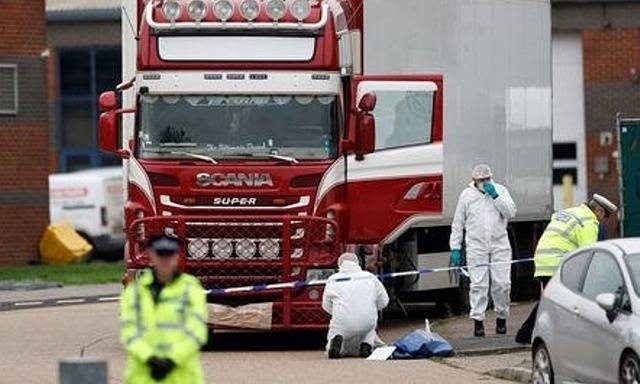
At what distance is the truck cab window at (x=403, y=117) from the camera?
2386 centimetres

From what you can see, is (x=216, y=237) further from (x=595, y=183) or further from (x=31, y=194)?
(x=595, y=183)

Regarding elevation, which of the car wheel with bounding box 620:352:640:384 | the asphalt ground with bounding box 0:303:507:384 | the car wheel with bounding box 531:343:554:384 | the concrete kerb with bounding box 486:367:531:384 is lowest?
the asphalt ground with bounding box 0:303:507:384

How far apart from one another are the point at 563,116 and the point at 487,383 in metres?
38.6

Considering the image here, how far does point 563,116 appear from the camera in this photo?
57125 millimetres

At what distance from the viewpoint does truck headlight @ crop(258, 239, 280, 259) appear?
22531 millimetres

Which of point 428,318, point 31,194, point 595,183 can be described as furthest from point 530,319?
point 595,183

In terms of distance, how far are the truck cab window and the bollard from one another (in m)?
13.1

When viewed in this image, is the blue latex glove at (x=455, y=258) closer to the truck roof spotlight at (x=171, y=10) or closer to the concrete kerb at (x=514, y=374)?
the concrete kerb at (x=514, y=374)

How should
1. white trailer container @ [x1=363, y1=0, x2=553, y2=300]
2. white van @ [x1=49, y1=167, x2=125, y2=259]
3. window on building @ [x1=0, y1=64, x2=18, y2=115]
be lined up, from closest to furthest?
1. white trailer container @ [x1=363, y1=0, x2=553, y2=300]
2. window on building @ [x1=0, y1=64, x2=18, y2=115]
3. white van @ [x1=49, y1=167, x2=125, y2=259]

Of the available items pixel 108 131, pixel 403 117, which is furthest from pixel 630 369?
pixel 108 131

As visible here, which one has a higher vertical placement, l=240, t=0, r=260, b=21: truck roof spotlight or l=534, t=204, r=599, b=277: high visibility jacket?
l=240, t=0, r=260, b=21: truck roof spotlight

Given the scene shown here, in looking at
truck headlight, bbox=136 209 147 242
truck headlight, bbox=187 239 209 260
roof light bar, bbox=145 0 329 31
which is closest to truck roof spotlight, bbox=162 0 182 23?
roof light bar, bbox=145 0 329 31

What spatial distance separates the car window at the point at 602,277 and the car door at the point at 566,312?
74 mm

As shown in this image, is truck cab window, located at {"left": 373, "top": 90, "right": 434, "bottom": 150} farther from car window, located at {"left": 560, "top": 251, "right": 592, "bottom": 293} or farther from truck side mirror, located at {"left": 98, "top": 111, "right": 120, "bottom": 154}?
car window, located at {"left": 560, "top": 251, "right": 592, "bottom": 293}
